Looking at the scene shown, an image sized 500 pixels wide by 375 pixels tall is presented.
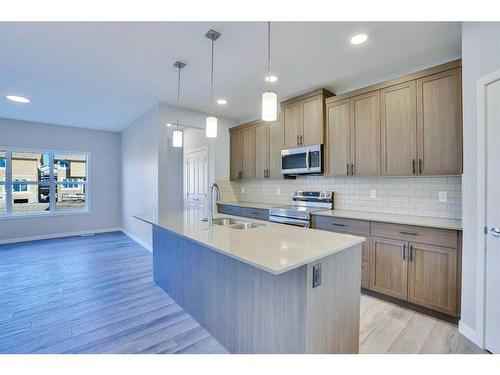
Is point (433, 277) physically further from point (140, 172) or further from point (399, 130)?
point (140, 172)

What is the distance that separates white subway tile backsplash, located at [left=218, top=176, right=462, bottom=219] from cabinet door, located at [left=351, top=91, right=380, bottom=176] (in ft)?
0.99

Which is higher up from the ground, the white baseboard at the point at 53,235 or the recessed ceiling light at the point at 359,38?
the recessed ceiling light at the point at 359,38

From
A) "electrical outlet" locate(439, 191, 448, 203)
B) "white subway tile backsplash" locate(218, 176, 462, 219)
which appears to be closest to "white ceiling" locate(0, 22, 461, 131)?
"white subway tile backsplash" locate(218, 176, 462, 219)

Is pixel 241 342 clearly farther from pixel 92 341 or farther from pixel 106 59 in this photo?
pixel 106 59

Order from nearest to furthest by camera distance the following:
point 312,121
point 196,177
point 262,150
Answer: point 312,121
point 262,150
point 196,177

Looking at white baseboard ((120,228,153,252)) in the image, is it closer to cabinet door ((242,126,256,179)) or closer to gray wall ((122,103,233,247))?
gray wall ((122,103,233,247))

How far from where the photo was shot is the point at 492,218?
70.2 inches

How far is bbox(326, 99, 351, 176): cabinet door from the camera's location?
10.4 feet

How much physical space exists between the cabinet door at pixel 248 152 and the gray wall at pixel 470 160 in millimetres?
3072

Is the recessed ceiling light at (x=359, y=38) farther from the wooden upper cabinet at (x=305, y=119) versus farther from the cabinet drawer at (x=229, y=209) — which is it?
the cabinet drawer at (x=229, y=209)

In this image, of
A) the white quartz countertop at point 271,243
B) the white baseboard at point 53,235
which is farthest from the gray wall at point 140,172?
the white quartz countertop at point 271,243

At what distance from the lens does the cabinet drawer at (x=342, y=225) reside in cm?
270

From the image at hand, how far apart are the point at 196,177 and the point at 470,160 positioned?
15.3ft

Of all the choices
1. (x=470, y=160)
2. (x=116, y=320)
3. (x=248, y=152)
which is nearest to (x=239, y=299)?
(x=116, y=320)
